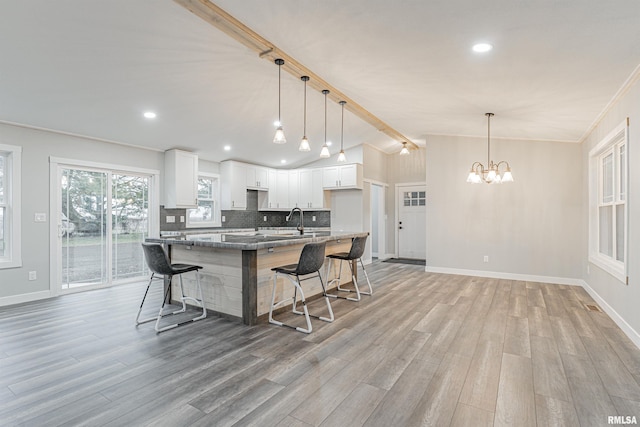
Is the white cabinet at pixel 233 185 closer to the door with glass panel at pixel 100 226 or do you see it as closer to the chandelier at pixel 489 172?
the door with glass panel at pixel 100 226

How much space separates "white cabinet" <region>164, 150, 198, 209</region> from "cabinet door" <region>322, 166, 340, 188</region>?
275 centimetres

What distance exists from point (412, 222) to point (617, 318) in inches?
196

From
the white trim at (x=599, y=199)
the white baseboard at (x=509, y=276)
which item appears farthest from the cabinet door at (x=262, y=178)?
the white trim at (x=599, y=199)

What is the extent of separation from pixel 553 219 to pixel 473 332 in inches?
138

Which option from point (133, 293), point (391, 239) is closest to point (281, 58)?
point (133, 293)

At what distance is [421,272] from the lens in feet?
20.8

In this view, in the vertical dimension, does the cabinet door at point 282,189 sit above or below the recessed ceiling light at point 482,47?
below

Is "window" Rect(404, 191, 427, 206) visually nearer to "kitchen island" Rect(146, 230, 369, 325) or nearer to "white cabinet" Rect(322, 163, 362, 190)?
"white cabinet" Rect(322, 163, 362, 190)

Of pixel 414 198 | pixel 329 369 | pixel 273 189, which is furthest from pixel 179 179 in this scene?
pixel 414 198

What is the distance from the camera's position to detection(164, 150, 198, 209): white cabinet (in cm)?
573

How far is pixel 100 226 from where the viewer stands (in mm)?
5168

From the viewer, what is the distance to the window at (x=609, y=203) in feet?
11.3

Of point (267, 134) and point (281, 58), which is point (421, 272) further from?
point (281, 58)

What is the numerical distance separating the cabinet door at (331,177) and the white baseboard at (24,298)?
511cm
